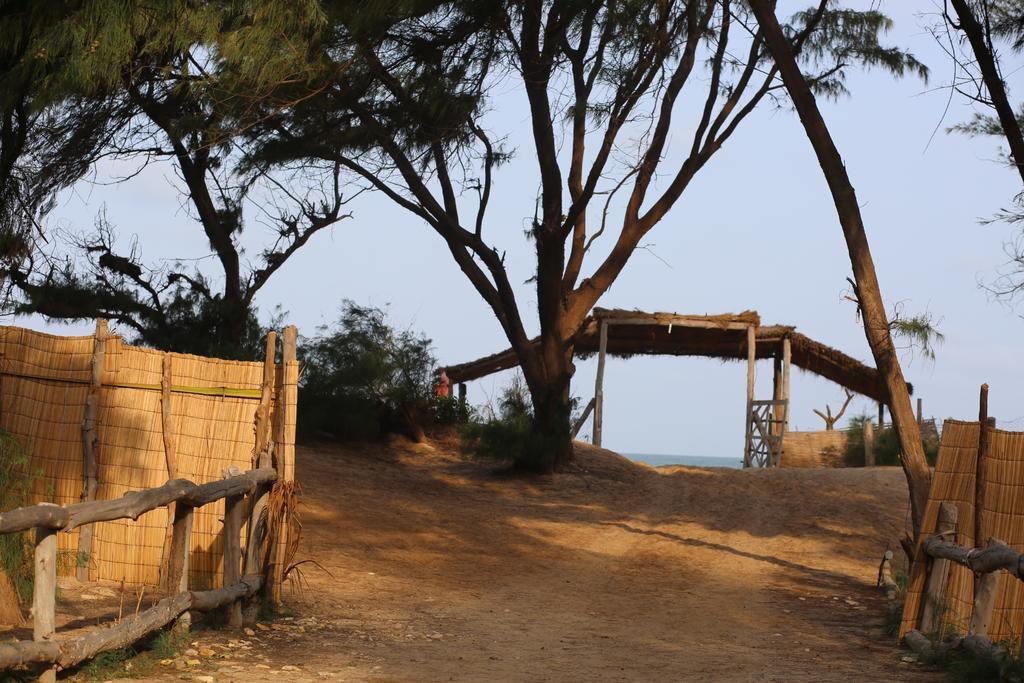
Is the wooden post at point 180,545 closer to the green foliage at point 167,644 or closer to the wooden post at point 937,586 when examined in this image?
the green foliage at point 167,644

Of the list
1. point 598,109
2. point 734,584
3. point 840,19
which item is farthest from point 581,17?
point 734,584

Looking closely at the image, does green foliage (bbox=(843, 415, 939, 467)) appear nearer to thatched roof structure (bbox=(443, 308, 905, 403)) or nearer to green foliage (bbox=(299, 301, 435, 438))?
thatched roof structure (bbox=(443, 308, 905, 403))

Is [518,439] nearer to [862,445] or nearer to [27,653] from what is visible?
[862,445]

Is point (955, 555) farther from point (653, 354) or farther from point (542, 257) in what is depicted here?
point (653, 354)

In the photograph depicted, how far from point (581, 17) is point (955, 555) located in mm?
6791

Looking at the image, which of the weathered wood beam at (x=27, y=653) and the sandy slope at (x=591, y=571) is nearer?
the weathered wood beam at (x=27, y=653)

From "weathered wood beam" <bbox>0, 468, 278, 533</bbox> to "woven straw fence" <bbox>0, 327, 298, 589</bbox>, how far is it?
602 mm

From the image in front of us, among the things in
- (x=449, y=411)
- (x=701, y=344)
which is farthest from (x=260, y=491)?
(x=701, y=344)

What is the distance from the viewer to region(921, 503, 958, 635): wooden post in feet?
22.0

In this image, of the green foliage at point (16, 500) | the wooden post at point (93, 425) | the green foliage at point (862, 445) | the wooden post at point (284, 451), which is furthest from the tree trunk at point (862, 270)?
the green foliage at point (862, 445)

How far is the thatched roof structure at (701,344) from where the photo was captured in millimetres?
18594

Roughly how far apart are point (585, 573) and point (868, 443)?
9486 mm

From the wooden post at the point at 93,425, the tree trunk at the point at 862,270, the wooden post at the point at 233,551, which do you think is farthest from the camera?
the tree trunk at the point at 862,270

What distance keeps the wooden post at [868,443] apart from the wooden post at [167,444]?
1307cm
